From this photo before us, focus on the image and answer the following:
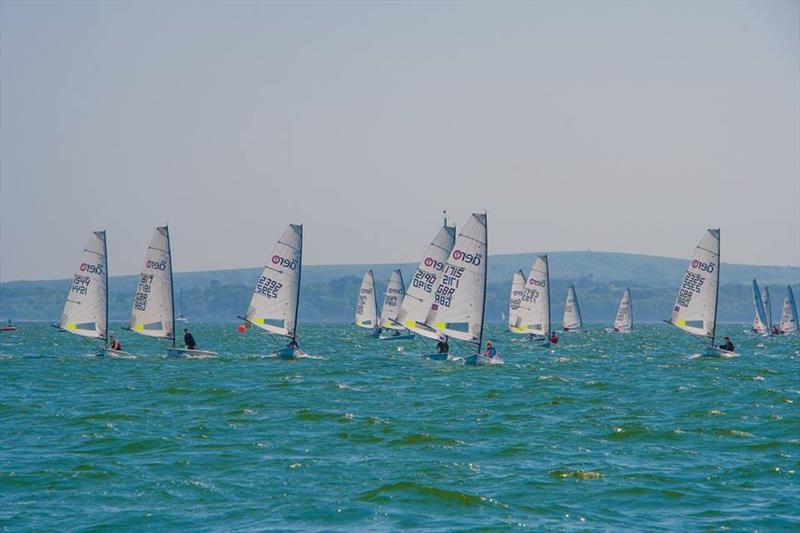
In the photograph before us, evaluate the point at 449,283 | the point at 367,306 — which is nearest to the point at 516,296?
the point at 367,306

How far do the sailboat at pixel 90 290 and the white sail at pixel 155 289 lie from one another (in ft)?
5.34

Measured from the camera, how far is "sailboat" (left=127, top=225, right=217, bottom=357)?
2247 inches

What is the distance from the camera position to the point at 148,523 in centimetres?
2016

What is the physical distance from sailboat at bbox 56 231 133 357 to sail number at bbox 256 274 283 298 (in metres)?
7.14

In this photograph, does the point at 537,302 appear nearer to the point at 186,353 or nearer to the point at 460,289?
the point at 186,353

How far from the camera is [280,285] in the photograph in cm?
5722

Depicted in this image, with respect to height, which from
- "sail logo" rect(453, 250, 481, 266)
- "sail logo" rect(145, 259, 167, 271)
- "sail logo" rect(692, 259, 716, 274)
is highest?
"sail logo" rect(692, 259, 716, 274)

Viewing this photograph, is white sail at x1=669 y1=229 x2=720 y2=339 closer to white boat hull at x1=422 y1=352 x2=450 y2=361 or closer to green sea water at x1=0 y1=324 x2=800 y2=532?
white boat hull at x1=422 y1=352 x2=450 y2=361

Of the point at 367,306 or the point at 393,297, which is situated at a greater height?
the point at 393,297

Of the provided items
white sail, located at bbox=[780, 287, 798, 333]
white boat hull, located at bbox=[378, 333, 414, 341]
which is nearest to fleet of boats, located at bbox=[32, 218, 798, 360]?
white boat hull, located at bbox=[378, 333, 414, 341]

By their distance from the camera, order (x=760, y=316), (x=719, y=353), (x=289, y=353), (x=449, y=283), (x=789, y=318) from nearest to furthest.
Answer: (x=449, y=283) → (x=289, y=353) → (x=719, y=353) → (x=789, y=318) → (x=760, y=316)

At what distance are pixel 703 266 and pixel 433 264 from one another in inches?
723

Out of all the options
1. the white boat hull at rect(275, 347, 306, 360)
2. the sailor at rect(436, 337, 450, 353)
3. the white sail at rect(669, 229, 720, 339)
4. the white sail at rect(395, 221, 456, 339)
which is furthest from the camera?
the white sail at rect(669, 229, 720, 339)

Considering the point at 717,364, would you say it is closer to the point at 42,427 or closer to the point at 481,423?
the point at 481,423
